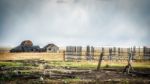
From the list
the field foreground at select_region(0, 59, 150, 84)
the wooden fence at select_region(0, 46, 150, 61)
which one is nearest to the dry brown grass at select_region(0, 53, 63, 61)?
the wooden fence at select_region(0, 46, 150, 61)

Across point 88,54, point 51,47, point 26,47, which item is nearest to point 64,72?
point 51,47

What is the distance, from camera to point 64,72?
38.7 feet

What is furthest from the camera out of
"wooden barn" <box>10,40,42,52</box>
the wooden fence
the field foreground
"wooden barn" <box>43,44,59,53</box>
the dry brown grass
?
"wooden barn" <box>43,44,59,53</box>

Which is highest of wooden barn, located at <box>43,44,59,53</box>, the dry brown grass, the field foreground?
wooden barn, located at <box>43,44,59,53</box>

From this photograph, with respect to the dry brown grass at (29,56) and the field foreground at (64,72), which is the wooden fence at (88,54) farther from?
the field foreground at (64,72)

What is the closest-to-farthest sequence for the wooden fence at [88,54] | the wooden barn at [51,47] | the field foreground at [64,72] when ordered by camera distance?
1. the field foreground at [64,72]
2. the wooden fence at [88,54]
3. the wooden barn at [51,47]

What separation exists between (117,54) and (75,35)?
10.2 feet

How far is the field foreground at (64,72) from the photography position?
10.7 meters

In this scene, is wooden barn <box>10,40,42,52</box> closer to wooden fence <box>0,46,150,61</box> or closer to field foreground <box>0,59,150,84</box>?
wooden fence <box>0,46,150,61</box>

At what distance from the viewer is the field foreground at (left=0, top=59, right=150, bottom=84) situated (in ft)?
35.0

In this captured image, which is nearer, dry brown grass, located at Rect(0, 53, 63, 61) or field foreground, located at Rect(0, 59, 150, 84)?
field foreground, located at Rect(0, 59, 150, 84)

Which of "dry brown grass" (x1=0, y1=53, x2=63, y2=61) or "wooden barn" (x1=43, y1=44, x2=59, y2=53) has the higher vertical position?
"wooden barn" (x1=43, y1=44, x2=59, y2=53)

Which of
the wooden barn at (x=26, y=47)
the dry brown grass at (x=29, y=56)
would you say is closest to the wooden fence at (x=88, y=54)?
the dry brown grass at (x=29, y=56)

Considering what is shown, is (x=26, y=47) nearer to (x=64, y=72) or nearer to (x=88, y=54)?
(x=88, y=54)
